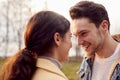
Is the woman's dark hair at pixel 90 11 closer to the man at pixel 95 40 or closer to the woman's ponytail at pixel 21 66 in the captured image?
the man at pixel 95 40

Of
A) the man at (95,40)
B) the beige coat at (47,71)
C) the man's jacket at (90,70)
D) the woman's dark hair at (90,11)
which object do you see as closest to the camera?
the beige coat at (47,71)

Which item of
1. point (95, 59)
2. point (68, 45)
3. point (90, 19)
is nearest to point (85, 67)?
point (95, 59)

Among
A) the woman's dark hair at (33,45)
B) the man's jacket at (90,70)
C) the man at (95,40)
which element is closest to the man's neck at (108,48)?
the man at (95,40)

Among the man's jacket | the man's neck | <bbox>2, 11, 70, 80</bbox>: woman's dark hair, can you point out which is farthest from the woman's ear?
<bbox>2, 11, 70, 80</bbox>: woman's dark hair

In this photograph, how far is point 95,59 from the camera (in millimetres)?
3805

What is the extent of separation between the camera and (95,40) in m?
3.68

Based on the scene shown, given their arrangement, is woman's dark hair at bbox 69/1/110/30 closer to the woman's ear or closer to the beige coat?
the woman's ear

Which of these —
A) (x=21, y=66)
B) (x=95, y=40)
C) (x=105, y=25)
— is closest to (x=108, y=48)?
(x=95, y=40)

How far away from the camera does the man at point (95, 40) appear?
3598 millimetres

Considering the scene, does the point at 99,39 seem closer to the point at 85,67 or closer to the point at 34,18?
the point at 85,67

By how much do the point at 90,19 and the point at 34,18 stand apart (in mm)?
1304

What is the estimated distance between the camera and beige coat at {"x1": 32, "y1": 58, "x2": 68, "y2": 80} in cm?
240

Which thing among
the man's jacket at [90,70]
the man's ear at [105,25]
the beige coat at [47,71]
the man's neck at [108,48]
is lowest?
the man's jacket at [90,70]

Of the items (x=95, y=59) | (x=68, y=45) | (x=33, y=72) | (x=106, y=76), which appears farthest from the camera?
(x=95, y=59)
